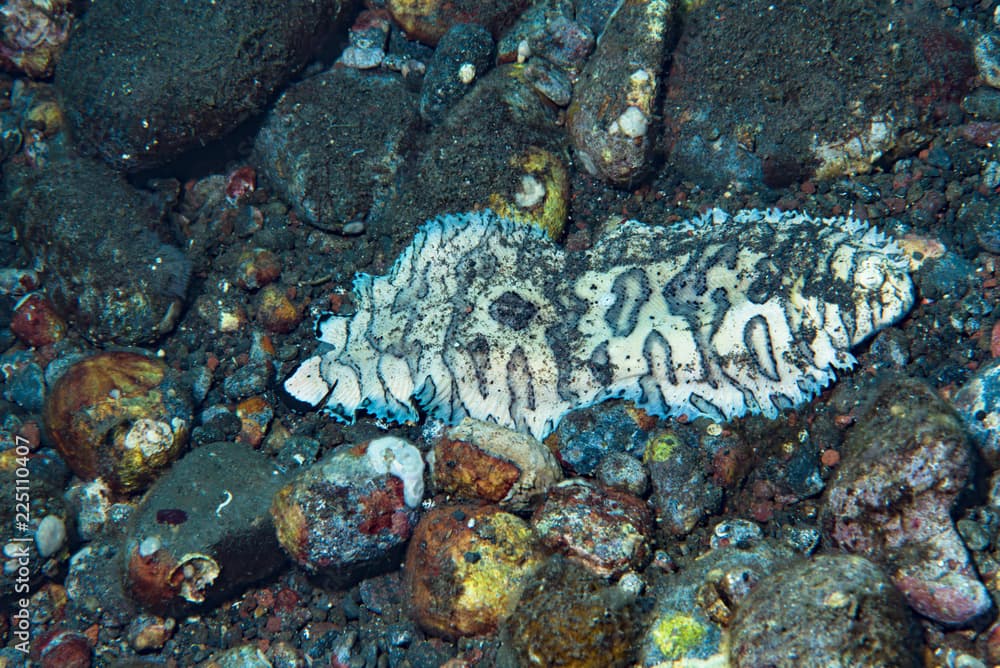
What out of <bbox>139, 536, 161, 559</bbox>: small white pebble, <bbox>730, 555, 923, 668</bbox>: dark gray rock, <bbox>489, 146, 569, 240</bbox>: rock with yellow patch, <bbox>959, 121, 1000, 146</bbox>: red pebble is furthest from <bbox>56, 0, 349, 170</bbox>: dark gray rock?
<bbox>730, 555, 923, 668</bbox>: dark gray rock

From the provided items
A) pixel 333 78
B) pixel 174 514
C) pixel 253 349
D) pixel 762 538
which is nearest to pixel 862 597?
pixel 762 538

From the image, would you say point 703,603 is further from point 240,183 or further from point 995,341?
point 240,183

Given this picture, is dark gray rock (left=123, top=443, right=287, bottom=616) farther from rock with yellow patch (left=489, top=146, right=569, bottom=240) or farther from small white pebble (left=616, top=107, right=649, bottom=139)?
small white pebble (left=616, top=107, right=649, bottom=139)

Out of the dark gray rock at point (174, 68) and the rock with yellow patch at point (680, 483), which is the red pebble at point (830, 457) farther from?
the dark gray rock at point (174, 68)

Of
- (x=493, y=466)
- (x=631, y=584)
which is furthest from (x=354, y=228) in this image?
(x=631, y=584)

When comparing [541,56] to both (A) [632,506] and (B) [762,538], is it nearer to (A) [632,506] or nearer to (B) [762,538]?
(A) [632,506]
